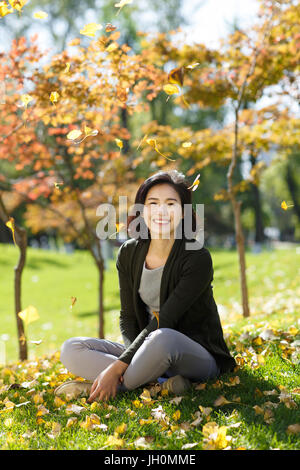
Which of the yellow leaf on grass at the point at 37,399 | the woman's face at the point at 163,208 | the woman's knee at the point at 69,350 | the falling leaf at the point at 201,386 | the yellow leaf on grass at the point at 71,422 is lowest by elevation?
the yellow leaf on grass at the point at 37,399

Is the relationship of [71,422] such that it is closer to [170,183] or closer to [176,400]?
[176,400]

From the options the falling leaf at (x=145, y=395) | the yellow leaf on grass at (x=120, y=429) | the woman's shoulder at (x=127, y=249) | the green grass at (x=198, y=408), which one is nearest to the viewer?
the green grass at (x=198, y=408)

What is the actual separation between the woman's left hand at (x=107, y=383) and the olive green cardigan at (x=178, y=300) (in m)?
0.10

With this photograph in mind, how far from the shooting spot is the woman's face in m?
2.94

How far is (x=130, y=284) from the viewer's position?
10.2 ft

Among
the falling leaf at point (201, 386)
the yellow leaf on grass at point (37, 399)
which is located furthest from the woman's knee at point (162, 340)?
the yellow leaf on grass at point (37, 399)

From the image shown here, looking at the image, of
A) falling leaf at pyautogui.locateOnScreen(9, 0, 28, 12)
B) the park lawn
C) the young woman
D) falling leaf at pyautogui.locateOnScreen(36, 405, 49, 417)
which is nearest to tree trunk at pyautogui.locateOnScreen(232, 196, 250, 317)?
the park lawn

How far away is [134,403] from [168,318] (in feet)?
1.74

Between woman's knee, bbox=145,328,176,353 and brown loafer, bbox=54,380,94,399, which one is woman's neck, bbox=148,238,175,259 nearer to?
woman's knee, bbox=145,328,176,353

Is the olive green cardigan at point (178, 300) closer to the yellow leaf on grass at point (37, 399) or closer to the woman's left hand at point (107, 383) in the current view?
the woman's left hand at point (107, 383)

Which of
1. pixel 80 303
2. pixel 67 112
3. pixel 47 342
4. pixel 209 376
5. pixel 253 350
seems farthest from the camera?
pixel 80 303

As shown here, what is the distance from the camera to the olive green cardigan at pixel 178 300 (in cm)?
278
